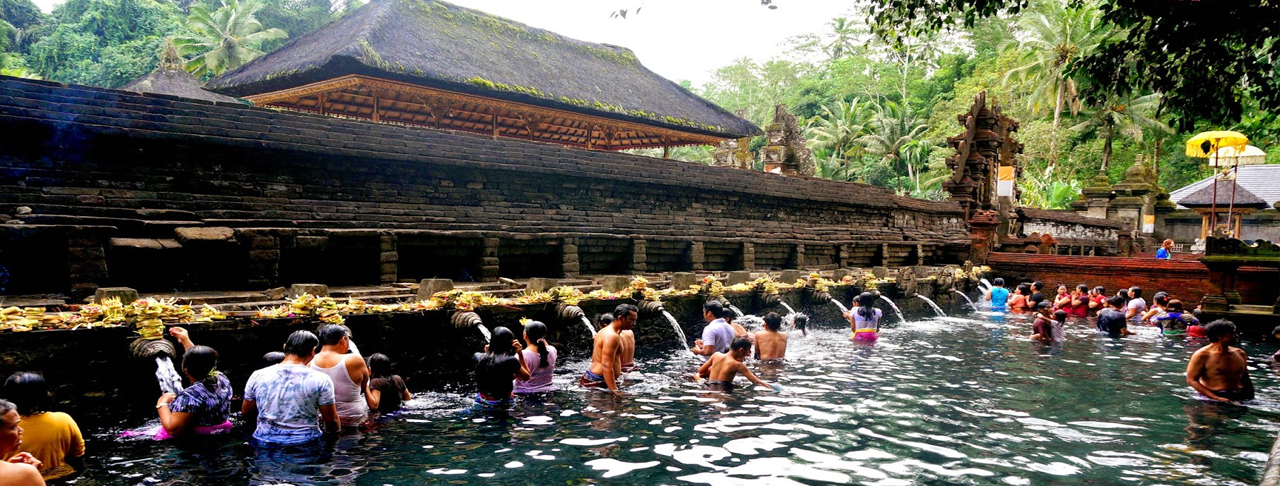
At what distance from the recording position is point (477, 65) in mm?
14336

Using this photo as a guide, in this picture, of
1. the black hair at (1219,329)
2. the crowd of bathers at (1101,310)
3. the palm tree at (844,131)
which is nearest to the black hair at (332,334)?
the black hair at (1219,329)

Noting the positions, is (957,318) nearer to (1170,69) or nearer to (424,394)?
(1170,69)

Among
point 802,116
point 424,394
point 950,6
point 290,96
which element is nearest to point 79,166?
point 424,394

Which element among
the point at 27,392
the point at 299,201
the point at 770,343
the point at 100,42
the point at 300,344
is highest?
the point at 100,42

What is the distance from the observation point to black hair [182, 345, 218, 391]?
5.39 metres

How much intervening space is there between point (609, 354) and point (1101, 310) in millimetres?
10980

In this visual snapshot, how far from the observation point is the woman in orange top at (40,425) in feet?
14.9

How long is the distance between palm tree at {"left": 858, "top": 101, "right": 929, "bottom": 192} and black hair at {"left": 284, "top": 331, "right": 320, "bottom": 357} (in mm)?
38878

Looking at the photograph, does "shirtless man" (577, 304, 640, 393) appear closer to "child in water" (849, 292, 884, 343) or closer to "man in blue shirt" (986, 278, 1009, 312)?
"child in water" (849, 292, 884, 343)

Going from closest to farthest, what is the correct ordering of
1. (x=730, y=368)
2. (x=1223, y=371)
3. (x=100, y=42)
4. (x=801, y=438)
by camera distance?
(x=801, y=438)
(x=1223, y=371)
(x=730, y=368)
(x=100, y=42)

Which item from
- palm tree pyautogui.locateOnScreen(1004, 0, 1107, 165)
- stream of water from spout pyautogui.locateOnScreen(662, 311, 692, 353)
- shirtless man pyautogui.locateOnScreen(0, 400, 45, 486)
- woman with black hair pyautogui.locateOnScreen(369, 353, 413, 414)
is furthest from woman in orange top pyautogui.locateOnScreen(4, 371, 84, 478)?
palm tree pyautogui.locateOnScreen(1004, 0, 1107, 165)

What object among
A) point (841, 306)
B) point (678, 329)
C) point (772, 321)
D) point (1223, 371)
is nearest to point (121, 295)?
point (678, 329)

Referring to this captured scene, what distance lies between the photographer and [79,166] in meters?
7.53

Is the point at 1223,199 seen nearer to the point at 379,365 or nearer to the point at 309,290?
the point at 379,365
